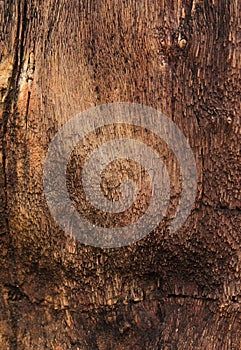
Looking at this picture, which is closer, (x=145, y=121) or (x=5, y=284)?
(x=145, y=121)

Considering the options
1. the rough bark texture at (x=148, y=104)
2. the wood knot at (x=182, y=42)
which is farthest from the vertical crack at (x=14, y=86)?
the wood knot at (x=182, y=42)

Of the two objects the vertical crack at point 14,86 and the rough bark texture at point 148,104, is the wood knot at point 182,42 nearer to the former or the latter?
the rough bark texture at point 148,104

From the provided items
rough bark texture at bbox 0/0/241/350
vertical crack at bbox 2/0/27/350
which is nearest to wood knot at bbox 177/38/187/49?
rough bark texture at bbox 0/0/241/350

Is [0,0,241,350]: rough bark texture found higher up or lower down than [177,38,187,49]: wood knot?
lower down

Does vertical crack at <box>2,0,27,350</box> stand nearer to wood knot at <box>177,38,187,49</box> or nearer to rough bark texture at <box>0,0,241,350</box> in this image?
rough bark texture at <box>0,0,241,350</box>

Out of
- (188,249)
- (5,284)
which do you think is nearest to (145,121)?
(188,249)

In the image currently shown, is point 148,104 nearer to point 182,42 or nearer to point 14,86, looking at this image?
point 182,42

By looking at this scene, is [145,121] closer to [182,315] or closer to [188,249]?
[188,249]

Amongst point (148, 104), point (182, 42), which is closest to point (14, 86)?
point (148, 104)
